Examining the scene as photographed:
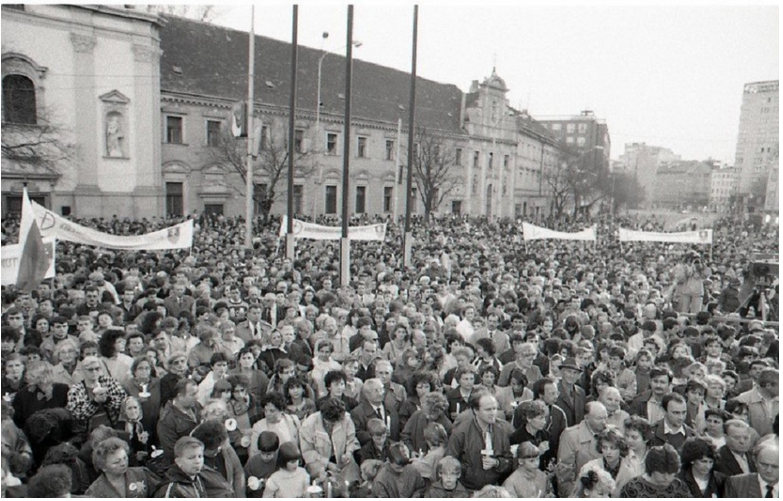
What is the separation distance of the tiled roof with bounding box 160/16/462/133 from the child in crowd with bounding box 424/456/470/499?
32.8 m

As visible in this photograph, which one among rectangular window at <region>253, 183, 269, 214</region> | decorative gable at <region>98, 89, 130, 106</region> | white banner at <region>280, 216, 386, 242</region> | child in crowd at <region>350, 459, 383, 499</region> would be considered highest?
decorative gable at <region>98, 89, 130, 106</region>

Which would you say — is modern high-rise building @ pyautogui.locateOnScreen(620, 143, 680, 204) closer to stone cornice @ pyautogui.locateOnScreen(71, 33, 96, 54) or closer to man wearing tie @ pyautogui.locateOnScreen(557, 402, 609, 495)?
stone cornice @ pyautogui.locateOnScreen(71, 33, 96, 54)

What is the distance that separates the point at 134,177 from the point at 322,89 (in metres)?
16.6

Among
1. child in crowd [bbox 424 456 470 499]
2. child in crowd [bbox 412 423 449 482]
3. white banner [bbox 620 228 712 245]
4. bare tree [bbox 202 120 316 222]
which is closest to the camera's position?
child in crowd [bbox 424 456 470 499]

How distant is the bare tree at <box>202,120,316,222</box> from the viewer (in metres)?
32.9

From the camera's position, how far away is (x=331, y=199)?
4209 cm

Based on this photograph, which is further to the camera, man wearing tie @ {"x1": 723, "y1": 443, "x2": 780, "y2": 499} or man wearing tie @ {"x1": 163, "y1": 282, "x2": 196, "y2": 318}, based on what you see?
man wearing tie @ {"x1": 163, "y1": 282, "x2": 196, "y2": 318}

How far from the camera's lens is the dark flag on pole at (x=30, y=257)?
7387 millimetres

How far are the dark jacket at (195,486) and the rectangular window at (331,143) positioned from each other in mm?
38238

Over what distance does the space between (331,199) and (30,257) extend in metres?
34.9

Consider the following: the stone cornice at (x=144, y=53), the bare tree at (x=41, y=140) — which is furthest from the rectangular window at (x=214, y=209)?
the stone cornice at (x=144, y=53)

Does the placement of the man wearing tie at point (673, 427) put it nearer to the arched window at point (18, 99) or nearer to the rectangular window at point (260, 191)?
the arched window at point (18, 99)

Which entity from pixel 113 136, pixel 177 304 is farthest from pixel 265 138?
pixel 177 304

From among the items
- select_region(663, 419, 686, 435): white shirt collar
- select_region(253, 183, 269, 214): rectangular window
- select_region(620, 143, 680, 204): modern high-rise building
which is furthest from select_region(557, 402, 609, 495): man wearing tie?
select_region(620, 143, 680, 204): modern high-rise building
